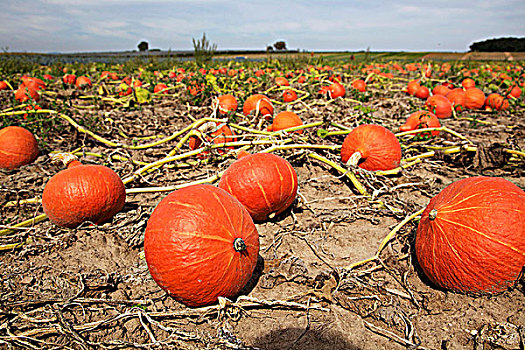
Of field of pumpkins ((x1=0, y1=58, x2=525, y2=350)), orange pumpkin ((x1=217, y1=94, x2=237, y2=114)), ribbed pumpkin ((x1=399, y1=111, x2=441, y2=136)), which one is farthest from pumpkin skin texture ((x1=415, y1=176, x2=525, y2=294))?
orange pumpkin ((x1=217, y1=94, x2=237, y2=114))

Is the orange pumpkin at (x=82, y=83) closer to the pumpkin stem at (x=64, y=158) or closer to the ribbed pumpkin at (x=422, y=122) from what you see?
the pumpkin stem at (x=64, y=158)

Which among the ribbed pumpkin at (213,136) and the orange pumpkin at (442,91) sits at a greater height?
the orange pumpkin at (442,91)

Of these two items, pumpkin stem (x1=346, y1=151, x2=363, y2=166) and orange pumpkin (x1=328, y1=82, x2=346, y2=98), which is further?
orange pumpkin (x1=328, y1=82, x2=346, y2=98)

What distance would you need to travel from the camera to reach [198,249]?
2049 mm

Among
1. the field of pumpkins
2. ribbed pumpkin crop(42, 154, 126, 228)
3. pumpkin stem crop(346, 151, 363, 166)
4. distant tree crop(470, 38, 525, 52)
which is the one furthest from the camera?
distant tree crop(470, 38, 525, 52)

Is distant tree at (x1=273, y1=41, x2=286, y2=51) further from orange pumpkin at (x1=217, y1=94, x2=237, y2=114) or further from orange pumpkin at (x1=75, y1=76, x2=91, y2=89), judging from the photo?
orange pumpkin at (x1=217, y1=94, x2=237, y2=114)

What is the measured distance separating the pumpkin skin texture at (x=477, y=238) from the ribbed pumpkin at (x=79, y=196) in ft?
9.18

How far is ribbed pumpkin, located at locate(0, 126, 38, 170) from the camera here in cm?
446

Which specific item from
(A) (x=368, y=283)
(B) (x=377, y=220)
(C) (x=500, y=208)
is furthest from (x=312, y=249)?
(C) (x=500, y=208)

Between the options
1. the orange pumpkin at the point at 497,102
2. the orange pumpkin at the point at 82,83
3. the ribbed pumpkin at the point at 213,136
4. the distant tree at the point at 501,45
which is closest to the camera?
the ribbed pumpkin at the point at 213,136

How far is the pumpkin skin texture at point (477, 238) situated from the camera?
2098 millimetres

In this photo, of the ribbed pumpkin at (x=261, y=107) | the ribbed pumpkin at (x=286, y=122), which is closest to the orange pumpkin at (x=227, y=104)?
the ribbed pumpkin at (x=261, y=107)

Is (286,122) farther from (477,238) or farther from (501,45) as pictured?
(501,45)

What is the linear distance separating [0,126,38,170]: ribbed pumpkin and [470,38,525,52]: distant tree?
3936 centimetres
